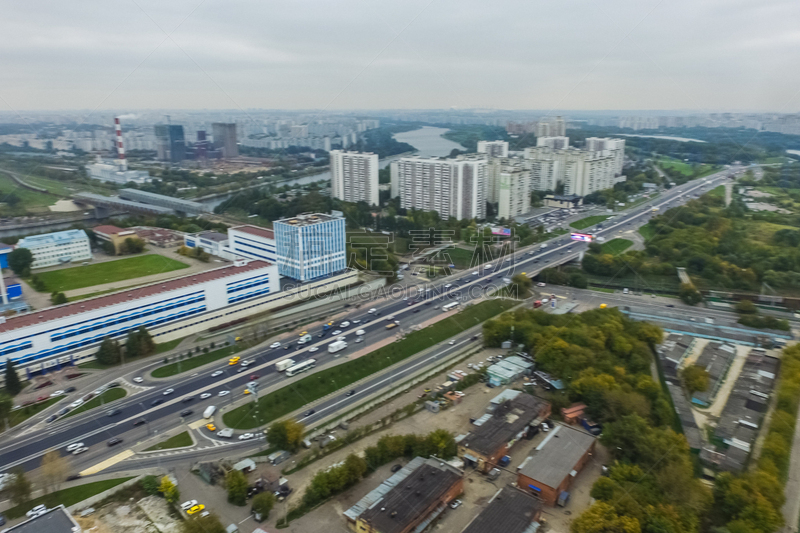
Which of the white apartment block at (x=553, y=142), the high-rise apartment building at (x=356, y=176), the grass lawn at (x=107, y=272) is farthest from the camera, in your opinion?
the white apartment block at (x=553, y=142)

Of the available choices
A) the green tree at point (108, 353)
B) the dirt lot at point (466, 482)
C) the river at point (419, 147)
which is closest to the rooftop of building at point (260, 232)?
the green tree at point (108, 353)

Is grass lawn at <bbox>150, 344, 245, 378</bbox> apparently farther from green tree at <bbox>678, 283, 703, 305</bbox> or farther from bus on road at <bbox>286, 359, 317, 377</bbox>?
green tree at <bbox>678, 283, 703, 305</bbox>

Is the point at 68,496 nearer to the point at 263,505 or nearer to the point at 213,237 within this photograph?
the point at 263,505

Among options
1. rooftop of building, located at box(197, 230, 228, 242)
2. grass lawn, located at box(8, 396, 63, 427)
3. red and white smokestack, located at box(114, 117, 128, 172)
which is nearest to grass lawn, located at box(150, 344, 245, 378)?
grass lawn, located at box(8, 396, 63, 427)

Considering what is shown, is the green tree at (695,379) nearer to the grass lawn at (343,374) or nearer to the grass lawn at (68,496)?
the grass lawn at (343,374)

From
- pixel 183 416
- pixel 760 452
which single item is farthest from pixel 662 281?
pixel 183 416

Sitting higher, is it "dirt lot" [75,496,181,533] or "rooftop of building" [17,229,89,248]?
"rooftop of building" [17,229,89,248]
